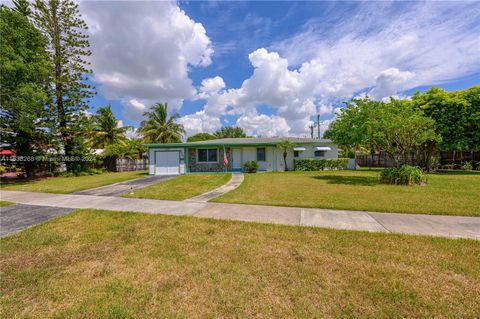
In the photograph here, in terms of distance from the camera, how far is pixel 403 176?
1000cm

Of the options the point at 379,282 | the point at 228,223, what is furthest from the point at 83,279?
the point at 379,282

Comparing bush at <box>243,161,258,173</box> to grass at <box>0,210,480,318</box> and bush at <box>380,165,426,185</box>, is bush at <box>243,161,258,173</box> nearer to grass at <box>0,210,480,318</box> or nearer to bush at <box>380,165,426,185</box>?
bush at <box>380,165,426,185</box>

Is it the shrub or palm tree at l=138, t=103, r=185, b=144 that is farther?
palm tree at l=138, t=103, r=185, b=144

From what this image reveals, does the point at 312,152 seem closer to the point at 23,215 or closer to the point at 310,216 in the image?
the point at 310,216

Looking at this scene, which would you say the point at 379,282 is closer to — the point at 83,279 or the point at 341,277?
the point at 341,277

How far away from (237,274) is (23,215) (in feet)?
22.9

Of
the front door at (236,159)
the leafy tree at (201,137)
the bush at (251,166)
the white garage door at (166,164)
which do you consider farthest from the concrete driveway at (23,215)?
the leafy tree at (201,137)

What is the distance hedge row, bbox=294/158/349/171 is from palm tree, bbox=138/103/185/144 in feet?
55.5

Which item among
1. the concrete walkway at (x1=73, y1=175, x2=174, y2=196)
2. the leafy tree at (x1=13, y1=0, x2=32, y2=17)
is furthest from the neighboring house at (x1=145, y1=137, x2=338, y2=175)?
the leafy tree at (x1=13, y1=0, x2=32, y2=17)

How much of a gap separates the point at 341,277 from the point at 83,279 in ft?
11.5

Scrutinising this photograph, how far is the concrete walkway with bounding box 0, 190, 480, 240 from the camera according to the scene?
14.5 ft

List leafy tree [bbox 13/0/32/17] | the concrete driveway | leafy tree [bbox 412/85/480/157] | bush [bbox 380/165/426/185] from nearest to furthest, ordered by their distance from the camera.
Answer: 1. the concrete driveway
2. bush [bbox 380/165/426/185]
3. leafy tree [bbox 412/85/480/157]
4. leafy tree [bbox 13/0/32/17]

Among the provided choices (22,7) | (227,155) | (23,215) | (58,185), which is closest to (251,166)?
(227,155)

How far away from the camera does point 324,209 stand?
5988mm
